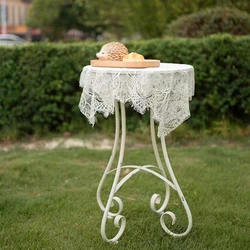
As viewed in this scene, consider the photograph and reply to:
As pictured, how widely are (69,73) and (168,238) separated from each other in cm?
404

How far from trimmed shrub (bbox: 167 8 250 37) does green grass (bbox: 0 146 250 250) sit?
264 cm

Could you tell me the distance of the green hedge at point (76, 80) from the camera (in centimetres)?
652

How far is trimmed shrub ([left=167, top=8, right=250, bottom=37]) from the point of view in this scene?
25.4 ft

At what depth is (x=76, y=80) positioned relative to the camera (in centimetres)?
689

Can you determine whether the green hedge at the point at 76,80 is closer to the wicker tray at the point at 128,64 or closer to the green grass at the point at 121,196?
the green grass at the point at 121,196

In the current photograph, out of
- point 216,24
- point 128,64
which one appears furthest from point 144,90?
point 216,24

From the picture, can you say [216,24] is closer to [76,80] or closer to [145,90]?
[76,80]

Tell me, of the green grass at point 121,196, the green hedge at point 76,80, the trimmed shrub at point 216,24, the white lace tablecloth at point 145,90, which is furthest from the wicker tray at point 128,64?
the trimmed shrub at point 216,24

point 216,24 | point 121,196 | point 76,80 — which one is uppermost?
point 216,24

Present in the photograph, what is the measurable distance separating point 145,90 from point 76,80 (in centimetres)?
420

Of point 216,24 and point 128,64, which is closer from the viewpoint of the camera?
point 128,64

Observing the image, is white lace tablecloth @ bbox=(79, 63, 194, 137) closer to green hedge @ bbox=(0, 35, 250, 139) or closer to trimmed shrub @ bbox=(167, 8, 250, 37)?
green hedge @ bbox=(0, 35, 250, 139)

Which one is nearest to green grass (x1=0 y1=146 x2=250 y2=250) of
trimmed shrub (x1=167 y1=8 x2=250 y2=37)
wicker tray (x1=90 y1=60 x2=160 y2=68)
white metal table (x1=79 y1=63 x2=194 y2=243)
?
white metal table (x1=79 y1=63 x2=194 y2=243)

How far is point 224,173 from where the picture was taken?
486 centimetres
